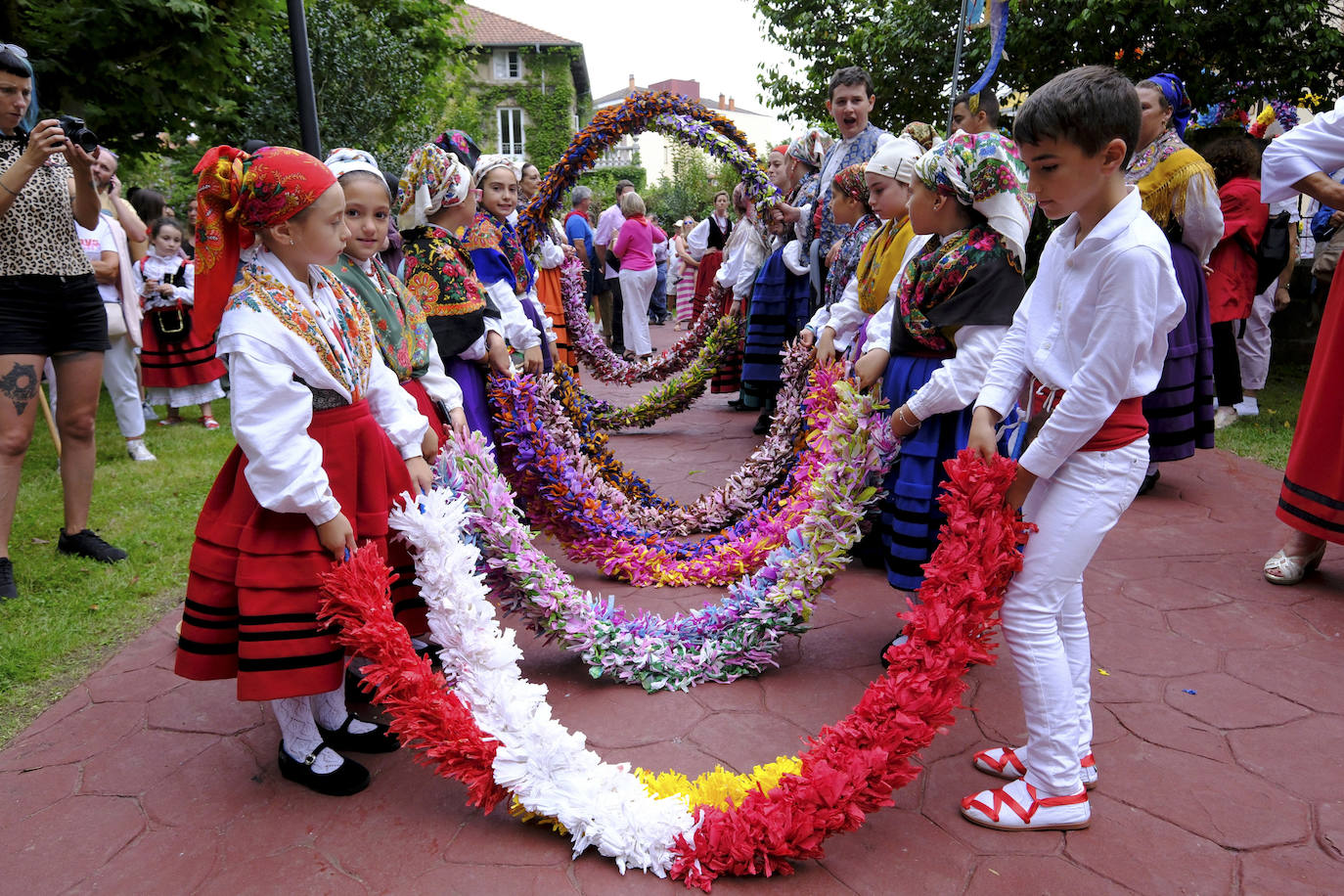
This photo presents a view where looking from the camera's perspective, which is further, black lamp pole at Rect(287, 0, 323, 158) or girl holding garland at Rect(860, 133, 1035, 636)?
black lamp pole at Rect(287, 0, 323, 158)

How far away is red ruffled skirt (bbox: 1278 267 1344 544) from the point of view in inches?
151

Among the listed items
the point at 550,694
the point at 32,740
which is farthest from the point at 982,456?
the point at 32,740

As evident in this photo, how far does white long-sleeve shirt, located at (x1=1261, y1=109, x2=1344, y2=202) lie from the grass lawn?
17.5ft

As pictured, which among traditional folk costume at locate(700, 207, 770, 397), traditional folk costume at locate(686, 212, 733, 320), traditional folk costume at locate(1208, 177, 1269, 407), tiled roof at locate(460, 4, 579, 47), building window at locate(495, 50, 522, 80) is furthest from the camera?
building window at locate(495, 50, 522, 80)

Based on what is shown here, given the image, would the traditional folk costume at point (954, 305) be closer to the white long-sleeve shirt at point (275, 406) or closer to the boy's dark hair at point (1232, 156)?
the white long-sleeve shirt at point (275, 406)

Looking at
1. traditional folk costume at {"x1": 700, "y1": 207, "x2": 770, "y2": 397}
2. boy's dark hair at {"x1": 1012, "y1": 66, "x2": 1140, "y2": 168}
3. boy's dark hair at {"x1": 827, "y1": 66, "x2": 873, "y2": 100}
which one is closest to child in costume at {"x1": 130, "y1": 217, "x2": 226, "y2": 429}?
Answer: traditional folk costume at {"x1": 700, "y1": 207, "x2": 770, "y2": 397}

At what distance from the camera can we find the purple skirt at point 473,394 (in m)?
3.92

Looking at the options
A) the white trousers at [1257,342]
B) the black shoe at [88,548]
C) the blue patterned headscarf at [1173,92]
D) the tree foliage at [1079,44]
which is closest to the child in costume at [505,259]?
the black shoe at [88,548]

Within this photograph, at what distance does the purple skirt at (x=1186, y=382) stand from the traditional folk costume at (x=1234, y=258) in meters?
1.36

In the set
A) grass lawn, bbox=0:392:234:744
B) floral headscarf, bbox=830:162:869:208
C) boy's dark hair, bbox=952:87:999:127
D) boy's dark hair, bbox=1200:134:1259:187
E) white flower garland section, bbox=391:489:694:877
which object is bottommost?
grass lawn, bbox=0:392:234:744

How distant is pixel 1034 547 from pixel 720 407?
6.55 m

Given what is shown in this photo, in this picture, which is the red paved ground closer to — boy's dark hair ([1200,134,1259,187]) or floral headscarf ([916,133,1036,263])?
floral headscarf ([916,133,1036,263])

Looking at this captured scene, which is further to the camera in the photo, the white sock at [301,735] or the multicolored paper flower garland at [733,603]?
the multicolored paper flower garland at [733,603]

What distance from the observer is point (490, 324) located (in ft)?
12.8
